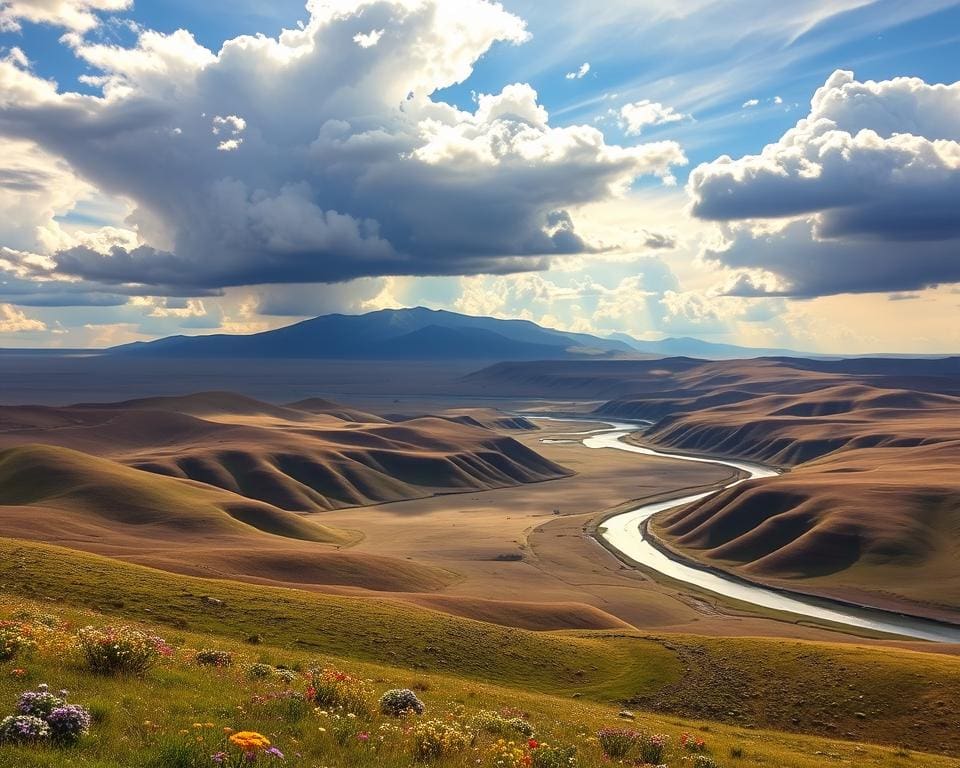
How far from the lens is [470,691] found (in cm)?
3200

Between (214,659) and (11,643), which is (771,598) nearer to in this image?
(214,659)

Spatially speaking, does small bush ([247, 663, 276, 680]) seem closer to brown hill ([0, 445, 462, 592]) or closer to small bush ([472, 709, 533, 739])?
small bush ([472, 709, 533, 739])

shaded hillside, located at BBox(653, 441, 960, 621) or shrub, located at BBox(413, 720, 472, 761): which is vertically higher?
shrub, located at BBox(413, 720, 472, 761)

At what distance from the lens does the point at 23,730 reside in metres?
12.4

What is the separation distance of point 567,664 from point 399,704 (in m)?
29.4

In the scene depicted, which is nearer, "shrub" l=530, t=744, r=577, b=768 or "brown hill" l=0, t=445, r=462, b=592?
"shrub" l=530, t=744, r=577, b=768

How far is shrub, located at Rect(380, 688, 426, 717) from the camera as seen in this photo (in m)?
20.5

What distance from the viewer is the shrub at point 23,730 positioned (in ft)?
40.6

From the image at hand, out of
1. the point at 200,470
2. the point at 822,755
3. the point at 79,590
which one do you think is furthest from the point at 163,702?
the point at 200,470

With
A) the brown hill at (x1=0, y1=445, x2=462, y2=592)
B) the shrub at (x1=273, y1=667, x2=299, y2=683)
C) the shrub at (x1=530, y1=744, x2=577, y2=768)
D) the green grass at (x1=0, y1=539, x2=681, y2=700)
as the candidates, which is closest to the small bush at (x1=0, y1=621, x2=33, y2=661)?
the shrub at (x1=273, y1=667, x2=299, y2=683)

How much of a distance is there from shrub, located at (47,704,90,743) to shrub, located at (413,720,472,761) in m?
6.47

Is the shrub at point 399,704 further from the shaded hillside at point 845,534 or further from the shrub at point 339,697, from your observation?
the shaded hillside at point 845,534

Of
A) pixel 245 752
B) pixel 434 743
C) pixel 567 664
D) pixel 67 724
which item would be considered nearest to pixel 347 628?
pixel 567 664

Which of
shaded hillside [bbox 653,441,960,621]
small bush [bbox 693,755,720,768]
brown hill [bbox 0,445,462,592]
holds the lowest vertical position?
shaded hillside [bbox 653,441,960,621]
